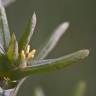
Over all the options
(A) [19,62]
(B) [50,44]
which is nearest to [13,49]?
(A) [19,62]

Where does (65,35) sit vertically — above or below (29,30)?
below

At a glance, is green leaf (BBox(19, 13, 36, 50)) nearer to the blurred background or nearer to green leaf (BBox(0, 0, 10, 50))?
green leaf (BBox(0, 0, 10, 50))

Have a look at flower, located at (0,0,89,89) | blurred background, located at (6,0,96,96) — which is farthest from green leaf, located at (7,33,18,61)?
blurred background, located at (6,0,96,96)

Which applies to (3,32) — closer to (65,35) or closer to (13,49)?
(13,49)

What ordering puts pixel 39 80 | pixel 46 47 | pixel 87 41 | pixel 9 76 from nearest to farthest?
pixel 9 76 → pixel 46 47 → pixel 39 80 → pixel 87 41

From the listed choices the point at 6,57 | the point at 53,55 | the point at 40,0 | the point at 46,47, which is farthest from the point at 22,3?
the point at 6,57

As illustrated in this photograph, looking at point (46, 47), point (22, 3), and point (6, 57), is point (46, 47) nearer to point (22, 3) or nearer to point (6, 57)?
point (6, 57)
